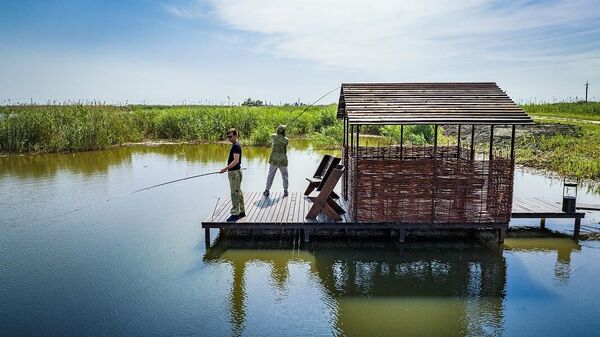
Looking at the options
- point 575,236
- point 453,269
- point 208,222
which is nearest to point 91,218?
point 208,222

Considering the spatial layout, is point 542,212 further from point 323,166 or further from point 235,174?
point 235,174

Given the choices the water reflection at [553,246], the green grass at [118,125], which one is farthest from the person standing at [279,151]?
the green grass at [118,125]

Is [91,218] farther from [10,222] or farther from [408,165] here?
[408,165]

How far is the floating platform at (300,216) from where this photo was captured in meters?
9.58

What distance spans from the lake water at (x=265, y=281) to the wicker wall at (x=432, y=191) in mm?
720

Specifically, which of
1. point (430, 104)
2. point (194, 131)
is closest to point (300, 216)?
point (430, 104)

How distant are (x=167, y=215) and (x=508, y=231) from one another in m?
8.47

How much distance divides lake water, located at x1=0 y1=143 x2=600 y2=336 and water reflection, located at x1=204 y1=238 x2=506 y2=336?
0.03 m

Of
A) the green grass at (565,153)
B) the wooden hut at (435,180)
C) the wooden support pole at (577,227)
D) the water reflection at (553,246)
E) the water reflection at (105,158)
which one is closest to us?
the water reflection at (553,246)

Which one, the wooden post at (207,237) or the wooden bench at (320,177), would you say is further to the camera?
the wooden bench at (320,177)

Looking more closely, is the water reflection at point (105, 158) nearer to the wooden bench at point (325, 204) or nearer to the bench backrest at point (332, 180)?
the wooden bench at point (325, 204)

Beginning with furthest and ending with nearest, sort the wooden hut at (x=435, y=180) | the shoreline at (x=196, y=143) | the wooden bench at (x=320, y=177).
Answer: the shoreline at (x=196, y=143)
the wooden bench at (x=320, y=177)
the wooden hut at (x=435, y=180)

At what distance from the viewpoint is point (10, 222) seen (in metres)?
11.3

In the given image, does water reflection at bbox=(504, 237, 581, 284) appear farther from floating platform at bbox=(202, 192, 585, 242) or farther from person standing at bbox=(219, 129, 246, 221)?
person standing at bbox=(219, 129, 246, 221)
